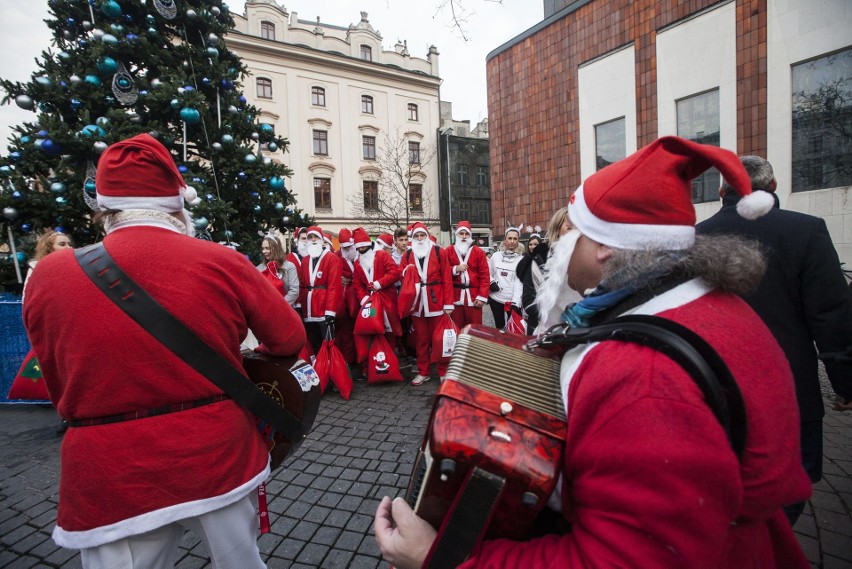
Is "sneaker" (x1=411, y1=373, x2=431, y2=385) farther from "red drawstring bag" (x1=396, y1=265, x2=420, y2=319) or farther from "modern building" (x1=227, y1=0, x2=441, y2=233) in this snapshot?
"modern building" (x1=227, y1=0, x2=441, y2=233)

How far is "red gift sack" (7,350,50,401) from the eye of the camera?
510cm

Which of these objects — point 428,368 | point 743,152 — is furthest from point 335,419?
point 743,152

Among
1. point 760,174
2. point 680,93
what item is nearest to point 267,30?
point 680,93

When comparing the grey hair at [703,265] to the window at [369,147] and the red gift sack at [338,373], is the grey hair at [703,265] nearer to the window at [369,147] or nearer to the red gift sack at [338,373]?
the red gift sack at [338,373]

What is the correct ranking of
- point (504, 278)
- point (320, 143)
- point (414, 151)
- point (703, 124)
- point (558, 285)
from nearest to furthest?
point (558, 285), point (504, 278), point (703, 124), point (320, 143), point (414, 151)

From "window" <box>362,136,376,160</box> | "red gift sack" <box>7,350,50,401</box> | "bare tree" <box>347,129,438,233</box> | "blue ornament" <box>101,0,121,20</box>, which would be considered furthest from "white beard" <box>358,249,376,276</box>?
"window" <box>362,136,376,160</box>

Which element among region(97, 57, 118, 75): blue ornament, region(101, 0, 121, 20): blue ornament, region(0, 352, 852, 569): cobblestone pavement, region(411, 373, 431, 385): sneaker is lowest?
region(0, 352, 852, 569): cobblestone pavement

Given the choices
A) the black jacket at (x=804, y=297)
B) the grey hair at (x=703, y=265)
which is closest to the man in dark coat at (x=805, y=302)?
the black jacket at (x=804, y=297)

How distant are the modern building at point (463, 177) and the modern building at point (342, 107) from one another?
7.88 ft

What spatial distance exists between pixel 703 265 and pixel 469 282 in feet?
17.8

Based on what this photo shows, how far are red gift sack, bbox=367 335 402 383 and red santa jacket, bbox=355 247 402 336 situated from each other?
1.55 feet

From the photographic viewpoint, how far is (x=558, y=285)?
4.49 feet

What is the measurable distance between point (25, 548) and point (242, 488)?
2.51m

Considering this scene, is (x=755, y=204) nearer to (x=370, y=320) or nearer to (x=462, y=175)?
(x=370, y=320)
